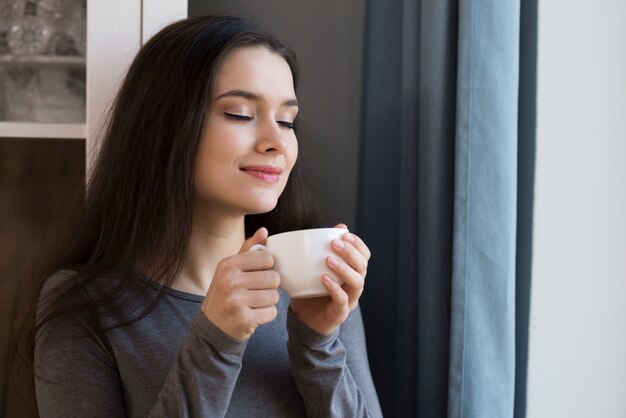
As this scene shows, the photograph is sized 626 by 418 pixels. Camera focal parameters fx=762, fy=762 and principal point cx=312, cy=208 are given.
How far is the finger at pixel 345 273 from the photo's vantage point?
35.1 inches

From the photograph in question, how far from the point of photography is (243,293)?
2.88ft

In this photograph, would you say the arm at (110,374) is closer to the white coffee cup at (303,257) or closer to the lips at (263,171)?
the white coffee cup at (303,257)

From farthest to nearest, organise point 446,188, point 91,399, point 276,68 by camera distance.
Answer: point 446,188, point 276,68, point 91,399

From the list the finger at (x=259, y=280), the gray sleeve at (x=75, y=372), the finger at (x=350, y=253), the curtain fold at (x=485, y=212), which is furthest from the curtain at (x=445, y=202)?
the gray sleeve at (x=75, y=372)

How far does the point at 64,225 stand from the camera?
4.12ft

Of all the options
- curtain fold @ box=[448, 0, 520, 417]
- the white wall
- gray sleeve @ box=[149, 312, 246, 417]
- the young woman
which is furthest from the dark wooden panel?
the white wall

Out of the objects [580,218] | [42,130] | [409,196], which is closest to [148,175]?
[42,130]

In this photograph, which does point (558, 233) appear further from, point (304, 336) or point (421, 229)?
point (304, 336)

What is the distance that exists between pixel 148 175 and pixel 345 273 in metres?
0.35

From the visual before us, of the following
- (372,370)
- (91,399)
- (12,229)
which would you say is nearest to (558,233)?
(372,370)

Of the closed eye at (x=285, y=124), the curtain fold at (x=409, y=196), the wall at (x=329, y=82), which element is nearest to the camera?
the closed eye at (x=285, y=124)

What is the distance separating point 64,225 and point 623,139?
93cm

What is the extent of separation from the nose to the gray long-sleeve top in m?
0.23

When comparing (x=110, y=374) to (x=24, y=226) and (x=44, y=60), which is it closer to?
(x=24, y=226)
